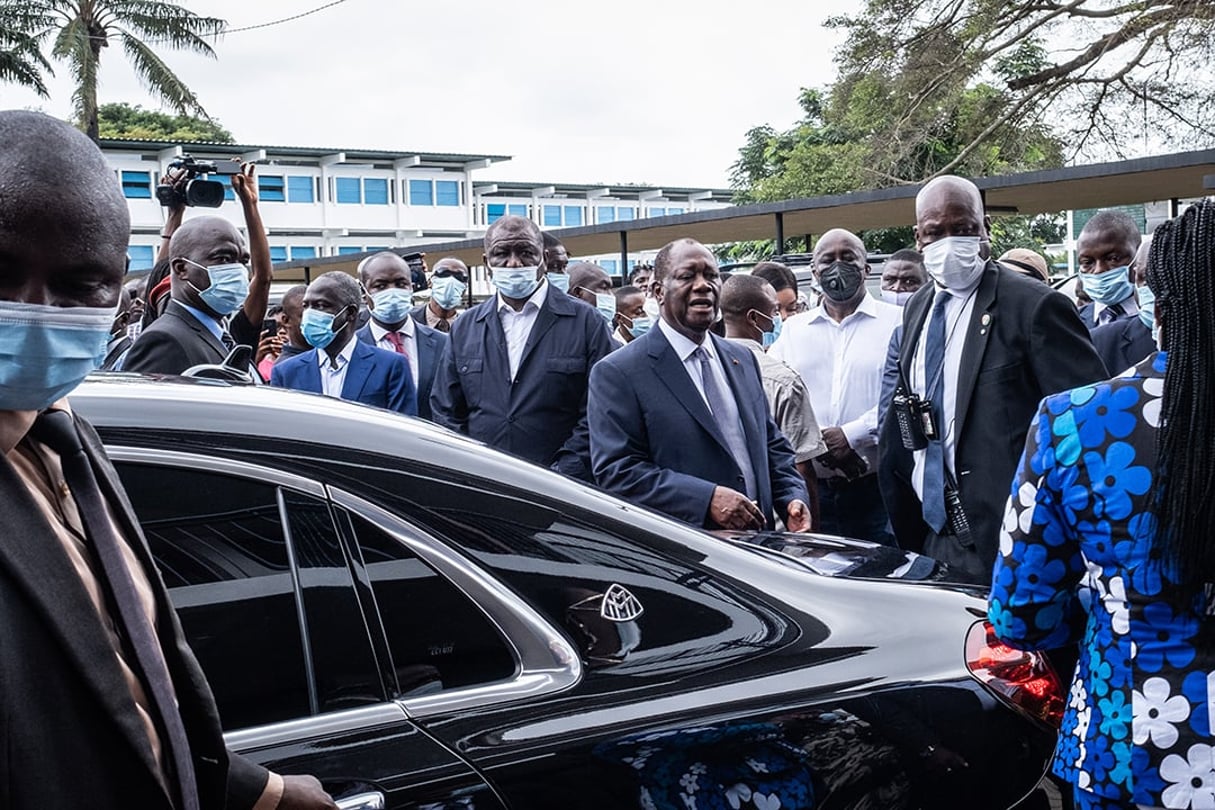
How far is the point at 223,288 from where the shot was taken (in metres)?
5.11

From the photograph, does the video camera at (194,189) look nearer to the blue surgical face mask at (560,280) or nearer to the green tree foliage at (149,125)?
the blue surgical face mask at (560,280)

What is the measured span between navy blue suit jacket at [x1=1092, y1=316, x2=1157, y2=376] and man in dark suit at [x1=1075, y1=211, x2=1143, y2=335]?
0.43 meters

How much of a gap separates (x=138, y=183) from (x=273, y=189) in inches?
226

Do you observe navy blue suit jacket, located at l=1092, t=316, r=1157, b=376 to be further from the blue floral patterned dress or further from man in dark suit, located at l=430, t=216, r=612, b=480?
the blue floral patterned dress

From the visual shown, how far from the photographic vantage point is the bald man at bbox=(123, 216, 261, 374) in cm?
477

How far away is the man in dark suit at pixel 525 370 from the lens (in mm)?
6012

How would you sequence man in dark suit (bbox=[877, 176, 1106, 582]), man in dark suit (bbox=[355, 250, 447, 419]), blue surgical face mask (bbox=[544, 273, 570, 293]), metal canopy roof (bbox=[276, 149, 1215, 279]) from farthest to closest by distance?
metal canopy roof (bbox=[276, 149, 1215, 279])
blue surgical face mask (bbox=[544, 273, 570, 293])
man in dark suit (bbox=[355, 250, 447, 419])
man in dark suit (bbox=[877, 176, 1106, 582])

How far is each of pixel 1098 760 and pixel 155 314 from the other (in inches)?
182

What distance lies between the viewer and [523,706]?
2.44 metres

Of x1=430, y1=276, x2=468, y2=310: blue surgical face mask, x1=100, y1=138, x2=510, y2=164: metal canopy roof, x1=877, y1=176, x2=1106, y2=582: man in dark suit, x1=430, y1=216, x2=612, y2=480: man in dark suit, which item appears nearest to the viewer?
x1=877, y1=176, x2=1106, y2=582: man in dark suit

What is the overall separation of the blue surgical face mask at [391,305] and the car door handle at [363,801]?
5.96 metres

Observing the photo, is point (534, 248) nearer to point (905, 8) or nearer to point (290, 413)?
point (290, 413)

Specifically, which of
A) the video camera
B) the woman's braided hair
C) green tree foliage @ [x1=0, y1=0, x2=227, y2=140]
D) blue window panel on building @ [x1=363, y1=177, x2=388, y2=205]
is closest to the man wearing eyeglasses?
the video camera

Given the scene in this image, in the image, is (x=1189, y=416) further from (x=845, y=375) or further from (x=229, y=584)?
(x=845, y=375)
